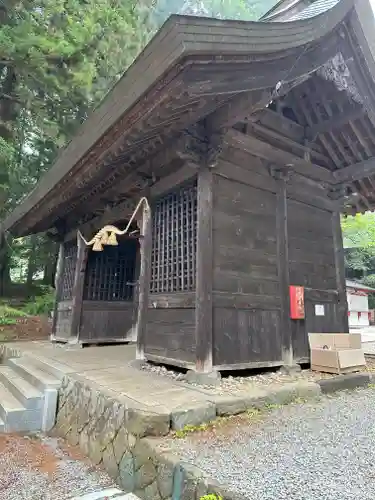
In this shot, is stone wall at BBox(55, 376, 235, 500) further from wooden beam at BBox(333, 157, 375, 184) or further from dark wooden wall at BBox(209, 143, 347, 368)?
wooden beam at BBox(333, 157, 375, 184)

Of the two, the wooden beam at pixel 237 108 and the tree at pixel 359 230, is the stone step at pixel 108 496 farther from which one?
the tree at pixel 359 230

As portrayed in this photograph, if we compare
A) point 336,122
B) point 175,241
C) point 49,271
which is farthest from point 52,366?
point 49,271

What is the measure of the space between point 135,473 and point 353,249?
27462 millimetres

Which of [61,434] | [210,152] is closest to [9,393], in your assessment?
[61,434]

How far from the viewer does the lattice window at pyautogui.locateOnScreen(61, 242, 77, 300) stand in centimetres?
734

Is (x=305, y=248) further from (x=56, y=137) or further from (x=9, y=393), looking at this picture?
(x=56, y=137)

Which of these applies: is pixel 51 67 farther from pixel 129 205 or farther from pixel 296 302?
pixel 296 302

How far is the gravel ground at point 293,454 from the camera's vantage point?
1.63 m

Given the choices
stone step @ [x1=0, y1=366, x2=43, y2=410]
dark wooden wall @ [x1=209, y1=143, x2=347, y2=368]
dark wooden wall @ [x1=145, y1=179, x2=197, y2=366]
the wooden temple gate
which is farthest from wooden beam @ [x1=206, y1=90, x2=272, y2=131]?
stone step @ [x1=0, y1=366, x2=43, y2=410]

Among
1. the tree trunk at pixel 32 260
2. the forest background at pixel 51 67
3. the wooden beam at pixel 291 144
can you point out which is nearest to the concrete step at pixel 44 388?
the wooden beam at pixel 291 144

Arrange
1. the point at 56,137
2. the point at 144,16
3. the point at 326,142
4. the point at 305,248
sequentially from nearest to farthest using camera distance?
the point at 305,248 < the point at 326,142 < the point at 56,137 < the point at 144,16

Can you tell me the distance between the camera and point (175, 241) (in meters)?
4.22

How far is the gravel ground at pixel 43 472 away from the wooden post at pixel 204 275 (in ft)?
4.33

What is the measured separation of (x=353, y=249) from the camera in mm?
26250
